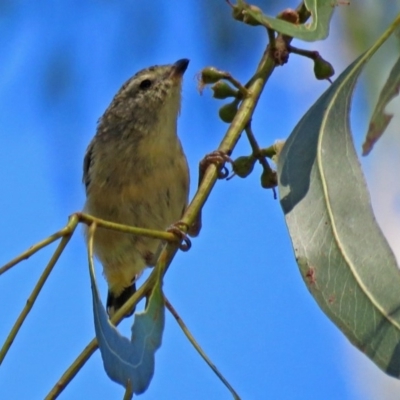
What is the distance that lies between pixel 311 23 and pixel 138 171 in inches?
79.3

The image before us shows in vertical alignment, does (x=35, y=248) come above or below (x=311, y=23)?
below

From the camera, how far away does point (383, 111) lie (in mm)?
1487

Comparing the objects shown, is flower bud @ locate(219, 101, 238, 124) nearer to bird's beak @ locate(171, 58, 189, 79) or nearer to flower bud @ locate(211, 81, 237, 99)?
flower bud @ locate(211, 81, 237, 99)

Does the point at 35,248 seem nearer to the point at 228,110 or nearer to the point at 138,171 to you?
the point at 228,110

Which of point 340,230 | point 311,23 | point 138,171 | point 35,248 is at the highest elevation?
A: point 138,171

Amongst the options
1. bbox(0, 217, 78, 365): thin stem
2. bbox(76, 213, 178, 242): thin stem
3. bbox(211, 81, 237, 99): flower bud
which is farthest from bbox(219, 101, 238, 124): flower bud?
bbox(0, 217, 78, 365): thin stem

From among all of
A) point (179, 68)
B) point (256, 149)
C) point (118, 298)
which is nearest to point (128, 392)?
point (256, 149)

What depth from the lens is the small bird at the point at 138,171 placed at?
3381 mm

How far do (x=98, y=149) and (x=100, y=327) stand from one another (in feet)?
7.88

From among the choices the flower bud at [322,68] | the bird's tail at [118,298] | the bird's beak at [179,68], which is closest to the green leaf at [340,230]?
the flower bud at [322,68]

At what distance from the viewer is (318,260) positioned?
1.42m

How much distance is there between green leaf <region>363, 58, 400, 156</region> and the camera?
1.47 m

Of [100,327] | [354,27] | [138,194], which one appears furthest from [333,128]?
[138,194]

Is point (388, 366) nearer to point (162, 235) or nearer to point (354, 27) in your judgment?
point (162, 235)
